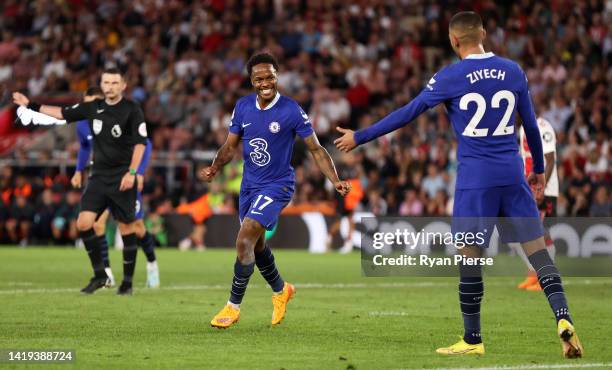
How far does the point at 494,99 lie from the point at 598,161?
52.9 ft

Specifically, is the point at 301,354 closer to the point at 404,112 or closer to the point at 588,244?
the point at 404,112

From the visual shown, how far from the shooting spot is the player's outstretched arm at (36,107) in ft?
43.1

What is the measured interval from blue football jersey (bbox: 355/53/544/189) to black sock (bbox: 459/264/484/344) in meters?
0.65

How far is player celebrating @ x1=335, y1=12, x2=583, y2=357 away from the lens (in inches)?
347

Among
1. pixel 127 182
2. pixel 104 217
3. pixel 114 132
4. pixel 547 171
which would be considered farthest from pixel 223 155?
pixel 104 217

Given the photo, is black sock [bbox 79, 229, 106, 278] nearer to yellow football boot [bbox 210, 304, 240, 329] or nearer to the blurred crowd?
yellow football boot [bbox 210, 304, 240, 329]

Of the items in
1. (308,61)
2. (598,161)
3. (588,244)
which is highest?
(308,61)

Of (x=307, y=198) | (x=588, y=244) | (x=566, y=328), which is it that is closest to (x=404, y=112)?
(x=566, y=328)

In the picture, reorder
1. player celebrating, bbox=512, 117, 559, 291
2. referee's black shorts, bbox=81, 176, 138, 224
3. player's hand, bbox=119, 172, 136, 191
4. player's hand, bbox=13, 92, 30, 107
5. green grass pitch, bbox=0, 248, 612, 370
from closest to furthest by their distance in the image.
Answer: green grass pitch, bbox=0, 248, 612, 370 → player's hand, bbox=13, 92, 30, 107 → player's hand, bbox=119, 172, 136, 191 → referee's black shorts, bbox=81, 176, 138, 224 → player celebrating, bbox=512, 117, 559, 291

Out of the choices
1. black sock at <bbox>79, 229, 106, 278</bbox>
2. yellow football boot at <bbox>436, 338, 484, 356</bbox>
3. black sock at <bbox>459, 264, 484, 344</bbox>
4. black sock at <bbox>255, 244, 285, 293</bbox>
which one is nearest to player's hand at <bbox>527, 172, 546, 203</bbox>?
black sock at <bbox>459, 264, 484, 344</bbox>

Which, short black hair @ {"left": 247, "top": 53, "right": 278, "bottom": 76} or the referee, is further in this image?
the referee

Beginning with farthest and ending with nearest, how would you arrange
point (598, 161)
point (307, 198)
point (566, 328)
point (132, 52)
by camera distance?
point (132, 52) < point (307, 198) < point (598, 161) < point (566, 328)

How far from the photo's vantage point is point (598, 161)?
2425 cm

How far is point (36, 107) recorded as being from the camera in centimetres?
1339
